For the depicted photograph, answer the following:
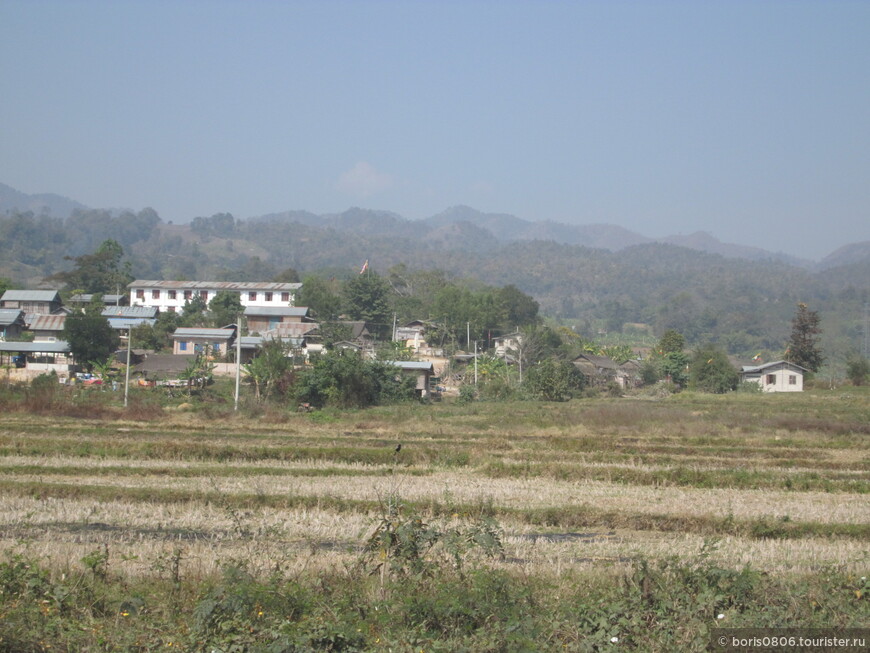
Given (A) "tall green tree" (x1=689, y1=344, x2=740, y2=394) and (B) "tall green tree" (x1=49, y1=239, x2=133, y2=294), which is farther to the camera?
(B) "tall green tree" (x1=49, y1=239, x2=133, y2=294)

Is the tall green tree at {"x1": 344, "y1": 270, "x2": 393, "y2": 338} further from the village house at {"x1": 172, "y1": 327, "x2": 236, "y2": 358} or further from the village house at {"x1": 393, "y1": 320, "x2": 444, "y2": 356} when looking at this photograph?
the village house at {"x1": 172, "y1": 327, "x2": 236, "y2": 358}

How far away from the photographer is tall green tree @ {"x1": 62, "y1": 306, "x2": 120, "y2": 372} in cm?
4644

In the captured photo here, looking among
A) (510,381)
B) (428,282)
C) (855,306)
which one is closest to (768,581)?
(510,381)

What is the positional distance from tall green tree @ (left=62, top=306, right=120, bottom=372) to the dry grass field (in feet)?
60.9

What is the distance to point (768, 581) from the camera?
7.69 metres

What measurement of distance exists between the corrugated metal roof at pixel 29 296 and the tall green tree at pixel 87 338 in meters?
16.5

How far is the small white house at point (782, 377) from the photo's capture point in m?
54.2

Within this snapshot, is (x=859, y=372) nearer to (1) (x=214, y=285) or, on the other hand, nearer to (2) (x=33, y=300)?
(1) (x=214, y=285)

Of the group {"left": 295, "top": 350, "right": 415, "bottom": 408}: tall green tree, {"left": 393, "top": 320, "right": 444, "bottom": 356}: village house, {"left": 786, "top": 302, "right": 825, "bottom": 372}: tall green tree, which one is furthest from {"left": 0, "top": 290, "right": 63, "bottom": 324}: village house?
{"left": 786, "top": 302, "right": 825, "bottom": 372}: tall green tree

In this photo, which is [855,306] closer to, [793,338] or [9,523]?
[793,338]

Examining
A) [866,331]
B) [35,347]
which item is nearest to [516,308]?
[35,347]

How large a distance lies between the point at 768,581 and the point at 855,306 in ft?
512

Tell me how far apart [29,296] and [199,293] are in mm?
18571

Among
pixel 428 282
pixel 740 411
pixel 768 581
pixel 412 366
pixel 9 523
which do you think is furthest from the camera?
pixel 428 282
